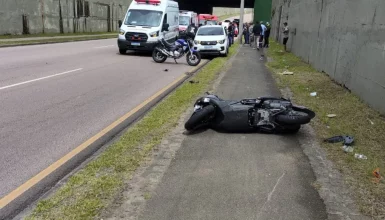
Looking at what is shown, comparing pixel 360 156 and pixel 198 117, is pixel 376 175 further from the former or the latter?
pixel 198 117

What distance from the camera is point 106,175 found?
13.8ft

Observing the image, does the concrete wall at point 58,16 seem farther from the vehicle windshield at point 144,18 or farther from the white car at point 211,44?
the white car at point 211,44

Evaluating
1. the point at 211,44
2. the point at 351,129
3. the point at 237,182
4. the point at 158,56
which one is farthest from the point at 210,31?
the point at 237,182

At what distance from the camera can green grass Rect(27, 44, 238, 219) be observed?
344 centimetres

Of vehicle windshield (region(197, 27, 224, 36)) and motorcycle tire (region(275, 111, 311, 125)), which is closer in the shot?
motorcycle tire (region(275, 111, 311, 125))

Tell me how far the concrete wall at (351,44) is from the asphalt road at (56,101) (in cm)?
489

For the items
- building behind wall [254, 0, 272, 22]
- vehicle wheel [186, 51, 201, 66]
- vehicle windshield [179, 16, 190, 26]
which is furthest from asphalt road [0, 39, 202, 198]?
building behind wall [254, 0, 272, 22]

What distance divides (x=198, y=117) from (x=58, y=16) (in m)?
30.7

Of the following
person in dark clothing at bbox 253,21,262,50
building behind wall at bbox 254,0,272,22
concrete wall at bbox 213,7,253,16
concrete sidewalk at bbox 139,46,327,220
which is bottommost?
concrete sidewalk at bbox 139,46,327,220

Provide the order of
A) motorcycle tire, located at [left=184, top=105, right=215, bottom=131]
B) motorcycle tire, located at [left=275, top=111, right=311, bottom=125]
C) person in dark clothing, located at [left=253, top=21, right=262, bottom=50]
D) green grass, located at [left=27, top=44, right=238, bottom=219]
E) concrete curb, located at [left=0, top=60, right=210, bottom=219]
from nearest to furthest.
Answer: green grass, located at [left=27, top=44, right=238, bottom=219] → concrete curb, located at [left=0, top=60, right=210, bottom=219] → motorcycle tire, located at [left=275, top=111, right=311, bottom=125] → motorcycle tire, located at [left=184, top=105, right=215, bottom=131] → person in dark clothing, located at [left=253, top=21, right=262, bottom=50]

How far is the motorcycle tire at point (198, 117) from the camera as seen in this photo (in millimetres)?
5891

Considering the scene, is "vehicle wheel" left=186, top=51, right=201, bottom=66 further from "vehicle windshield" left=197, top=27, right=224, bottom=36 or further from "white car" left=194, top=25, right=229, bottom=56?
"vehicle windshield" left=197, top=27, right=224, bottom=36

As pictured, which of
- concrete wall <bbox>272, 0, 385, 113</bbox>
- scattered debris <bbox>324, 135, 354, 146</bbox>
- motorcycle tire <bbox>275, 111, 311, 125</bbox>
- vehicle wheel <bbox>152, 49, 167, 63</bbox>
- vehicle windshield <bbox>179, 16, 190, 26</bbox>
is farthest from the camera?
vehicle windshield <bbox>179, 16, 190, 26</bbox>

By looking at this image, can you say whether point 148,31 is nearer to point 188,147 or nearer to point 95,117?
point 95,117
